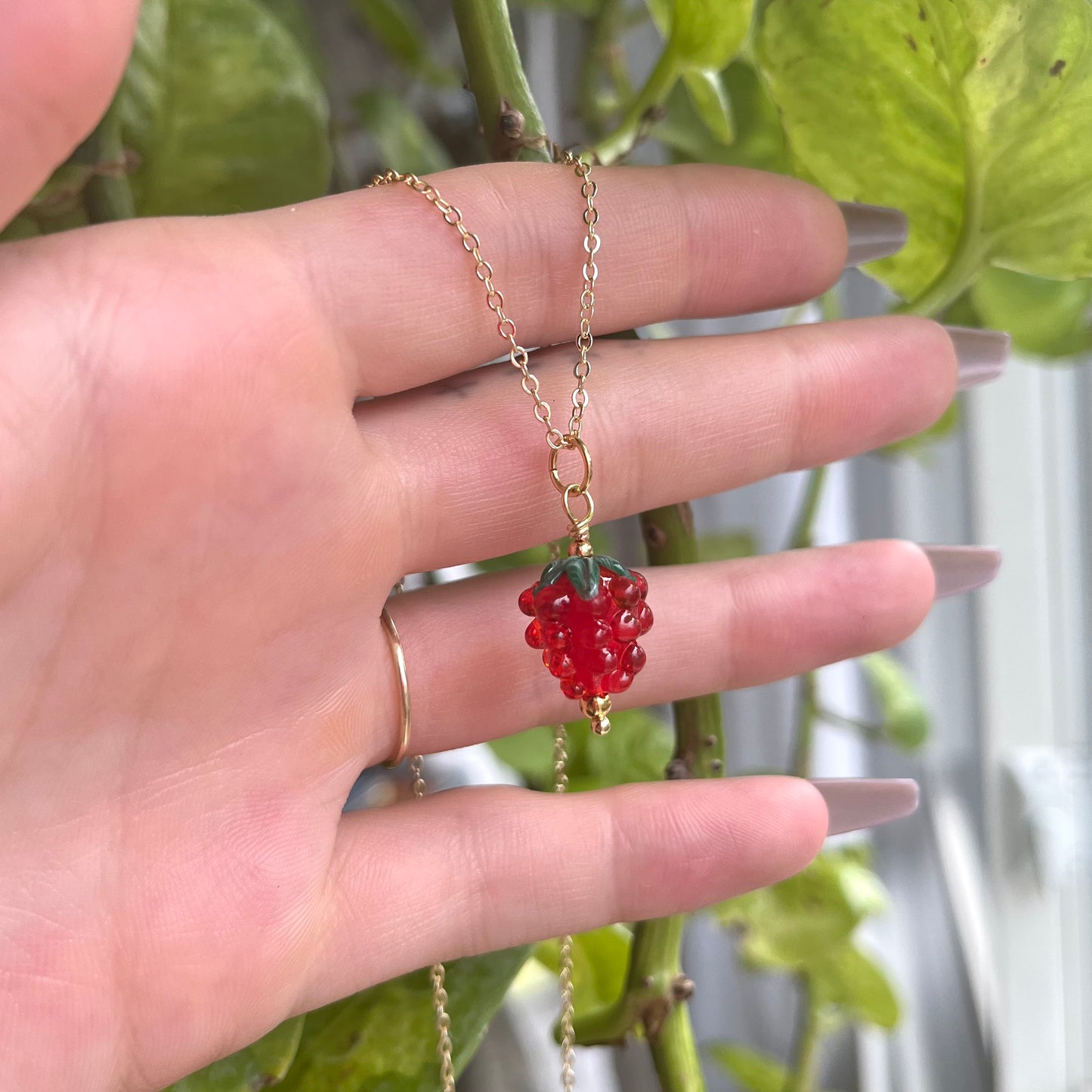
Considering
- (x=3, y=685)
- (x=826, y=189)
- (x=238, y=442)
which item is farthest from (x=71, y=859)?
(x=826, y=189)

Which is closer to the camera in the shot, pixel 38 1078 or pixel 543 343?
pixel 38 1078

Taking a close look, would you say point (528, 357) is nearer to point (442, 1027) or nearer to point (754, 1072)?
point (442, 1027)

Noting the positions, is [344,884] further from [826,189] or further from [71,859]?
[826,189]

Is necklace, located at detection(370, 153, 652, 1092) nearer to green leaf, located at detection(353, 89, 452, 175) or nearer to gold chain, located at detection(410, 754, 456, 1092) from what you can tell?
gold chain, located at detection(410, 754, 456, 1092)

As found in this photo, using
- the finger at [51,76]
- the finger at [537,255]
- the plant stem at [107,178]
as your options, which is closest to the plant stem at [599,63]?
the finger at [537,255]

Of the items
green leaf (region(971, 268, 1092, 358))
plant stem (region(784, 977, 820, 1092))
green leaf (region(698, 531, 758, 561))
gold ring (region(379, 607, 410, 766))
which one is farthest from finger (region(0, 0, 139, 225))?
plant stem (region(784, 977, 820, 1092))

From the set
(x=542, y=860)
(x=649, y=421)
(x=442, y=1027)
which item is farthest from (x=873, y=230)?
(x=442, y=1027)

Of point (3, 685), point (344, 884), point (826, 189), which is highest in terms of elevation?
point (826, 189)
